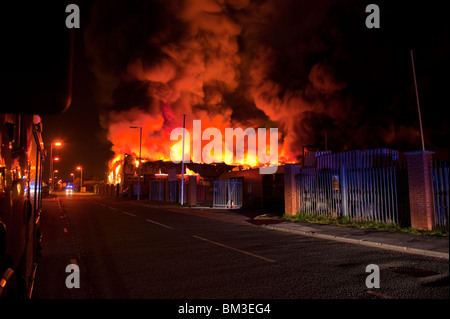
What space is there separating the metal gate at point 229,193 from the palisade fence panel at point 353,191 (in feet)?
32.6

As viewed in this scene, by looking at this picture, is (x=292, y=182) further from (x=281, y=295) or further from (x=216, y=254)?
(x=281, y=295)

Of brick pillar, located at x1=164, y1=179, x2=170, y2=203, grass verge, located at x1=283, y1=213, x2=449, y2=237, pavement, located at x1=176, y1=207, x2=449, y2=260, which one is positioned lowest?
pavement, located at x1=176, y1=207, x2=449, y2=260

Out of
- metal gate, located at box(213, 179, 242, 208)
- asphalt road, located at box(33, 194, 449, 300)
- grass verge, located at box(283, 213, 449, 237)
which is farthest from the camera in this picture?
metal gate, located at box(213, 179, 242, 208)

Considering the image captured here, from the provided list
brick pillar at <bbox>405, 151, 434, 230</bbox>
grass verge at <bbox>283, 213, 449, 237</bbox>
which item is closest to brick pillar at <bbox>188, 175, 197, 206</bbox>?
grass verge at <bbox>283, 213, 449, 237</bbox>

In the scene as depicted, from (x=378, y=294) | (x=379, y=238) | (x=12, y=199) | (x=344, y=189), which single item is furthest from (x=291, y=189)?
(x=12, y=199)

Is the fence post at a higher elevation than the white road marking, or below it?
higher

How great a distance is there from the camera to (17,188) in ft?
9.11

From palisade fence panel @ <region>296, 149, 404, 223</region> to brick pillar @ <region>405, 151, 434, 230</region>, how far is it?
→ 0.77 m

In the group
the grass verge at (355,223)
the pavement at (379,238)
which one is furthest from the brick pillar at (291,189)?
the pavement at (379,238)

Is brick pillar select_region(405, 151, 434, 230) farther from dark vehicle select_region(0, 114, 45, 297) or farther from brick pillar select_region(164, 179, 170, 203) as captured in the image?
brick pillar select_region(164, 179, 170, 203)

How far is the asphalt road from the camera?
4633 millimetres

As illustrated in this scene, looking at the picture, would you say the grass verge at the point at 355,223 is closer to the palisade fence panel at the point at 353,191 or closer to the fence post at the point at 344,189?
the palisade fence panel at the point at 353,191
